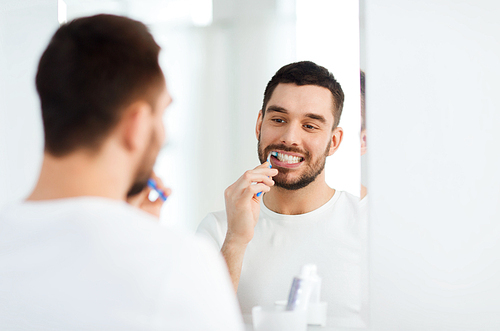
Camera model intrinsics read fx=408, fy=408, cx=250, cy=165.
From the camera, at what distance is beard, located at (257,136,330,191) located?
976 mm

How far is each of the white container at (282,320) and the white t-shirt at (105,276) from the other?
1.31 ft

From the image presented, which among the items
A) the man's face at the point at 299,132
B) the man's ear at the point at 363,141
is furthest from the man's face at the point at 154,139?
the man's ear at the point at 363,141

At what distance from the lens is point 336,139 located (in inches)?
38.1

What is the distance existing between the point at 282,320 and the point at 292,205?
0.27 meters

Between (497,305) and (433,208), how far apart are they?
0.79ft

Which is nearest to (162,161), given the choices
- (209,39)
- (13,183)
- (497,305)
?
(209,39)

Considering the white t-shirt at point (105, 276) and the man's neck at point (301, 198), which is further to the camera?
the man's neck at point (301, 198)

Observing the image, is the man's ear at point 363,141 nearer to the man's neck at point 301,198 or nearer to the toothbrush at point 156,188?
the man's neck at point 301,198

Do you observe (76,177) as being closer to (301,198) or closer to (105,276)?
(105,276)

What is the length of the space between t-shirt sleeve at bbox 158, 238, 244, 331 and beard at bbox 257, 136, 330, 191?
0.53 metres

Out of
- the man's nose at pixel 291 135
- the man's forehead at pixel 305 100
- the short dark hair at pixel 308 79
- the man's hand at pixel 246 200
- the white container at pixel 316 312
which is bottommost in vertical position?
the white container at pixel 316 312

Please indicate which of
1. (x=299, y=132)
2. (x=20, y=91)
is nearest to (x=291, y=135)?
(x=299, y=132)

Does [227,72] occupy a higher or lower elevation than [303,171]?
higher

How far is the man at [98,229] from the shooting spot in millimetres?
445
